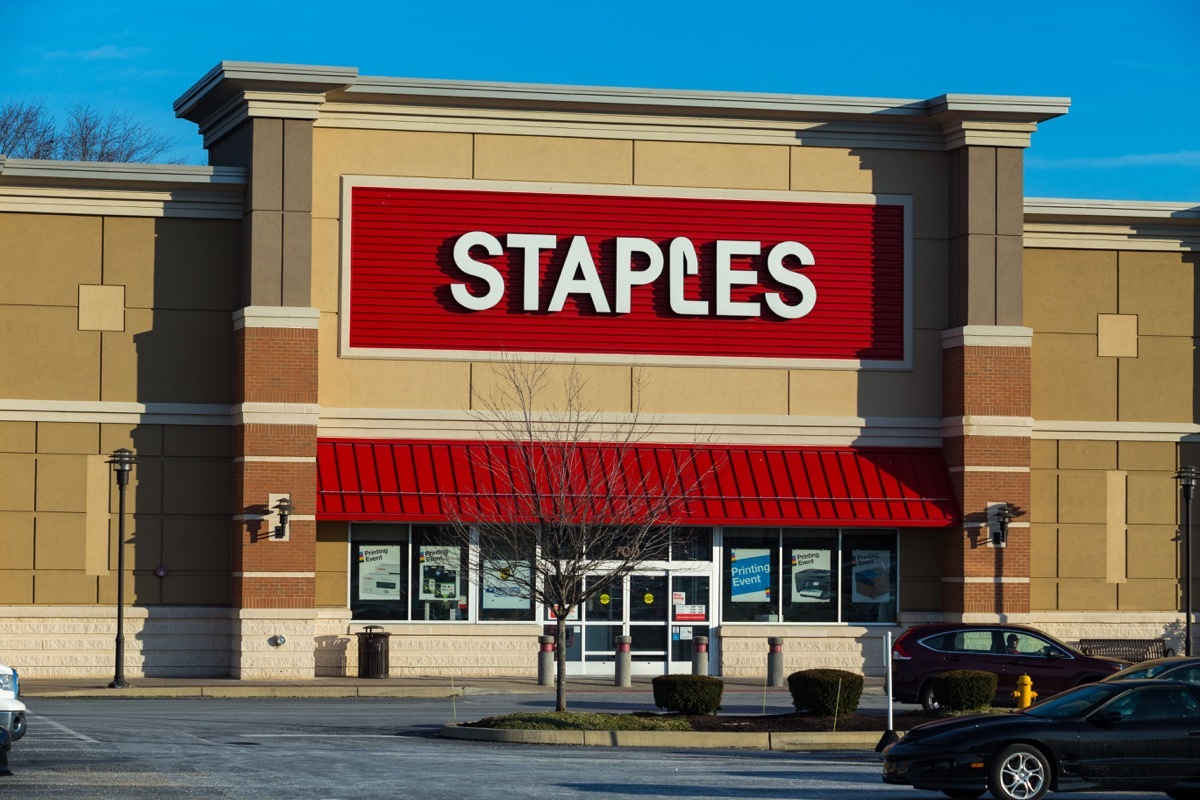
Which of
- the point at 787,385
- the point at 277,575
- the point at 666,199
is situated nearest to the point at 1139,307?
the point at 787,385

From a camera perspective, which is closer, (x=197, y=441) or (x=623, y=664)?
(x=623, y=664)

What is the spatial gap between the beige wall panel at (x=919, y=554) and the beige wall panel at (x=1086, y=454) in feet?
10.7

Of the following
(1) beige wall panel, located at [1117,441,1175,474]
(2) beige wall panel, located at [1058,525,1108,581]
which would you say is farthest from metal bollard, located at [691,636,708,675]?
(1) beige wall panel, located at [1117,441,1175,474]

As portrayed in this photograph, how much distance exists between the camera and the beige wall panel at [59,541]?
34438 millimetres

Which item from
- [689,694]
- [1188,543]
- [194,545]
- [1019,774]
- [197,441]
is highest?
[197,441]

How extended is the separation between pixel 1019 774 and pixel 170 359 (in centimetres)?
2263

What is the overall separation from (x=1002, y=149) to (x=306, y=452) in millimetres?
15721

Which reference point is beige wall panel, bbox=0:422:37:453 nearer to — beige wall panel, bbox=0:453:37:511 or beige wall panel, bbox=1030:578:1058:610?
beige wall panel, bbox=0:453:37:511

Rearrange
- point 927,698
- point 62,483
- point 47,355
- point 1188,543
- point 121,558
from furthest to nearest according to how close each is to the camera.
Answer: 1. point 1188,543
2. point 47,355
3. point 62,483
4. point 121,558
5. point 927,698

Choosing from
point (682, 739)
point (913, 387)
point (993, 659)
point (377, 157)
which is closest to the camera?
point (682, 739)

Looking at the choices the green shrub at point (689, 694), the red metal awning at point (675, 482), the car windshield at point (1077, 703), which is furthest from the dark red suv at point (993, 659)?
the car windshield at point (1077, 703)

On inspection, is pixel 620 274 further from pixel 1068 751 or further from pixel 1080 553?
pixel 1068 751

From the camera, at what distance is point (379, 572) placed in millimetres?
35625

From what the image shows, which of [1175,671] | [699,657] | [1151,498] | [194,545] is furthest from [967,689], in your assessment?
[194,545]
